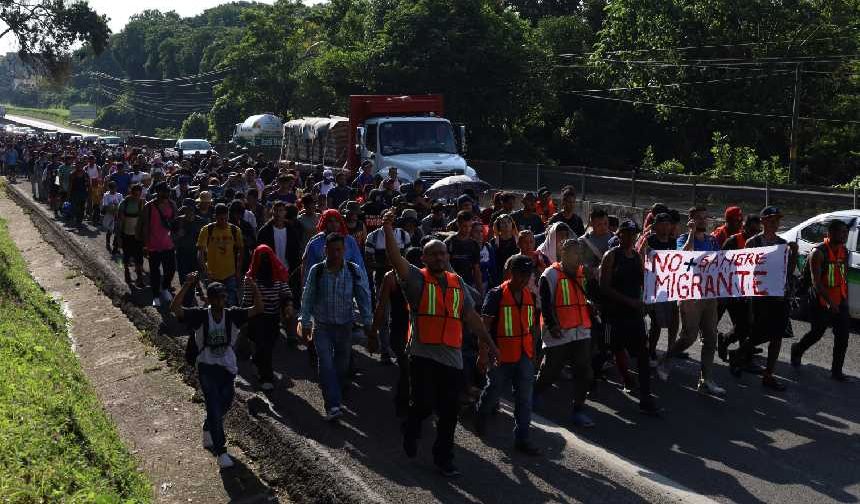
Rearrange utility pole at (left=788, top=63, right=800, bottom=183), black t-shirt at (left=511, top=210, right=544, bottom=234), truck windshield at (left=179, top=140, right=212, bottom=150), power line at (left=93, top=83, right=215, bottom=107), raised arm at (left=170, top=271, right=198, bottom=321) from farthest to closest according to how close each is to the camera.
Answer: power line at (left=93, top=83, right=215, bottom=107) < truck windshield at (left=179, top=140, right=212, bottom=150) < utility pole at (left=788, top=63, right=800, bottom=183) < black t-shirt at (left=511, top=210, right=544, bottom=234) < raised arm at (left=170, top=271, right=198, bottom=321)

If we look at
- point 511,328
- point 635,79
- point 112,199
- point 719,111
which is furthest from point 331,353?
point 635,79

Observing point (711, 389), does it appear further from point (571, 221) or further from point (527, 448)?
point (571, 221)

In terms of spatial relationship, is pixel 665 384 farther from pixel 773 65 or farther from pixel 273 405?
pixel 773 65

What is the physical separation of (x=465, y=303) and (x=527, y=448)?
1305 mm

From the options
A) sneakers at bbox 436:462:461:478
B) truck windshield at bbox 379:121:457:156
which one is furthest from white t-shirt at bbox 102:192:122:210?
sneakers at bbox 436:462:461:478

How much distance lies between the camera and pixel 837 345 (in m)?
11.3

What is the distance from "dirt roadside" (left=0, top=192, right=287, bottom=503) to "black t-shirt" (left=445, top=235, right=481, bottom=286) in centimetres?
271

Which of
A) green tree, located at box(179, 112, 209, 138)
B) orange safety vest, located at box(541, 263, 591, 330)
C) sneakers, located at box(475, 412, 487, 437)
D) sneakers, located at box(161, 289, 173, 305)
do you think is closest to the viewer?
sneakers, located at box(475, 412, 487, 437)

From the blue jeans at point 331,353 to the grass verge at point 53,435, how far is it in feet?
5.69

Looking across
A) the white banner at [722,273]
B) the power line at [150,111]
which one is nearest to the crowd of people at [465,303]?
the white banner at [722,273]

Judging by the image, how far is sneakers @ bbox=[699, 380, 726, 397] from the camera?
10602 mm

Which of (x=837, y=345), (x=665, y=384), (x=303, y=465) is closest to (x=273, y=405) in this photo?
(x=303, y=465)

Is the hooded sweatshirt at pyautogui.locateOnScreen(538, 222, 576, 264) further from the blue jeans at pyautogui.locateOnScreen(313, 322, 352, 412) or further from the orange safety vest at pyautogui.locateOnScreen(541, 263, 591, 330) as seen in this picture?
the blue jeans at pyautogui.locateOnScreen(313, 322, 352, 412)

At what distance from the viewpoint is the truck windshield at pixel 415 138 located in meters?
26.2
